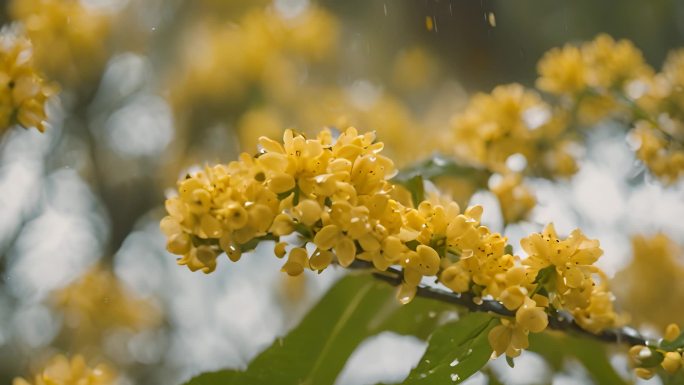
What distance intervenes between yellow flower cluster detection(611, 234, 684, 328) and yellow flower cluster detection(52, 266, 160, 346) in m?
0.47

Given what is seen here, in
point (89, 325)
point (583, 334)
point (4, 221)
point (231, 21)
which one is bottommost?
point (89, 325)

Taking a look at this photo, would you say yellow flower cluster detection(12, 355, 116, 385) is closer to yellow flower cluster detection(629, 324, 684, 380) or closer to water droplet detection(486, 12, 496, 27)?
yellow flower cluster detection(629, 324, 684, 380)

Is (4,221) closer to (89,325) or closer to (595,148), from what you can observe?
(89,325)

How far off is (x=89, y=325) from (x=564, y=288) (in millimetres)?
664

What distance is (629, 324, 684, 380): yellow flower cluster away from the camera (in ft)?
1.13

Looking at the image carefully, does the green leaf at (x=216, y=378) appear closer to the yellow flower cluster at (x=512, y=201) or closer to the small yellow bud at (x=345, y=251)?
the small yellow bud at (x=345, y=251)

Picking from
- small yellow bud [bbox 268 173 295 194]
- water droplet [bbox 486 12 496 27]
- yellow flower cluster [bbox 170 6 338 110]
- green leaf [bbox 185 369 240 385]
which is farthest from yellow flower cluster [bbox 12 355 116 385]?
water droplet [bbox 486 12 496 27]

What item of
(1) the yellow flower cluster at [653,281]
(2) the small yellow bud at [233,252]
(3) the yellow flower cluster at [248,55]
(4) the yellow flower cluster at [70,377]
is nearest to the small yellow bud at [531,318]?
(2) the small yellow bud at [233,252]

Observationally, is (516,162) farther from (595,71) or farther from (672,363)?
(672,363)

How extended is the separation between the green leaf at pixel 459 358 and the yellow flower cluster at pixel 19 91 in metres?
0.21

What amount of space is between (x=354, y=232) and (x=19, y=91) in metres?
0.19

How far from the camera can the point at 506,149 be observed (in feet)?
1.98

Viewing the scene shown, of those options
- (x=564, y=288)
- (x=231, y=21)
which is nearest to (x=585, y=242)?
(x=564, y=288)

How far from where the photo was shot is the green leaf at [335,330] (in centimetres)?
38
